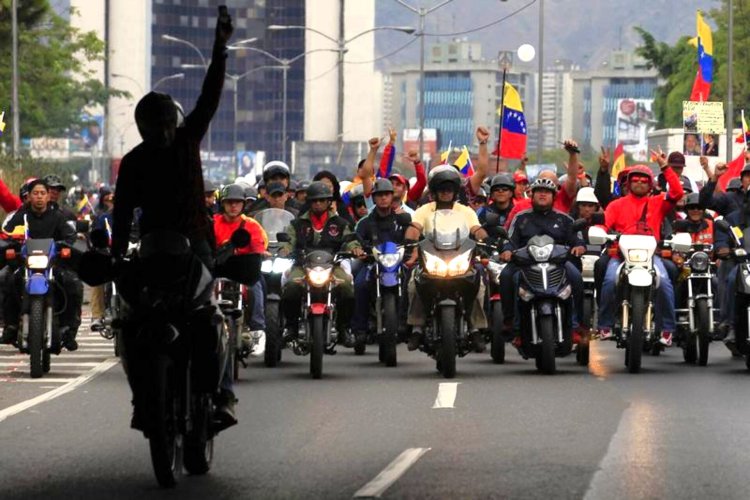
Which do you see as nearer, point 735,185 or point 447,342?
point 447,342

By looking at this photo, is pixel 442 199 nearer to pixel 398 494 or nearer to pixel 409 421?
pixel 409 421

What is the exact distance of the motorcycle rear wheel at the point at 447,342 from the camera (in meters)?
18.6

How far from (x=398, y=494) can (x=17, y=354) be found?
12916mm

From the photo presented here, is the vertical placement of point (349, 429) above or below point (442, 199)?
below

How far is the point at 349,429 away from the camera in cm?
1434

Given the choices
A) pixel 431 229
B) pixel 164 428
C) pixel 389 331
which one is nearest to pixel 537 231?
pixel 431 229

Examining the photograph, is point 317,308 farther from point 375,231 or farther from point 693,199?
point 693,199

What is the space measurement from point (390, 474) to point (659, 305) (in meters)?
8.34

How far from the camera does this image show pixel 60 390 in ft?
59.1

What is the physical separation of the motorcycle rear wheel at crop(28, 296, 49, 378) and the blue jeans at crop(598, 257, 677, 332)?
4846 millimetres

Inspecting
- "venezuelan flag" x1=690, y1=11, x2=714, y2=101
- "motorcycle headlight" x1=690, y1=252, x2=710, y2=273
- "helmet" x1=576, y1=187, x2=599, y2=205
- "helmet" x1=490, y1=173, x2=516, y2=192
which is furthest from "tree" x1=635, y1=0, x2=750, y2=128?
"motorcycle headlight" x1=690, y1=252, x2=710, y2=273

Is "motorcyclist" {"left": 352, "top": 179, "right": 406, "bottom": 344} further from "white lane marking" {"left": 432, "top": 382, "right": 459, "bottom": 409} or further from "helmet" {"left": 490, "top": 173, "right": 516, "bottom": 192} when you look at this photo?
"white lane marking" {"left": 432, "top": 382, "right": 459, "bottom": 409}

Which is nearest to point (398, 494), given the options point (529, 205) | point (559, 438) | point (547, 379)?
point (559, 438)

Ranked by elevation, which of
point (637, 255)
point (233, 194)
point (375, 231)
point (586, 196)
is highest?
point (233, 194)
